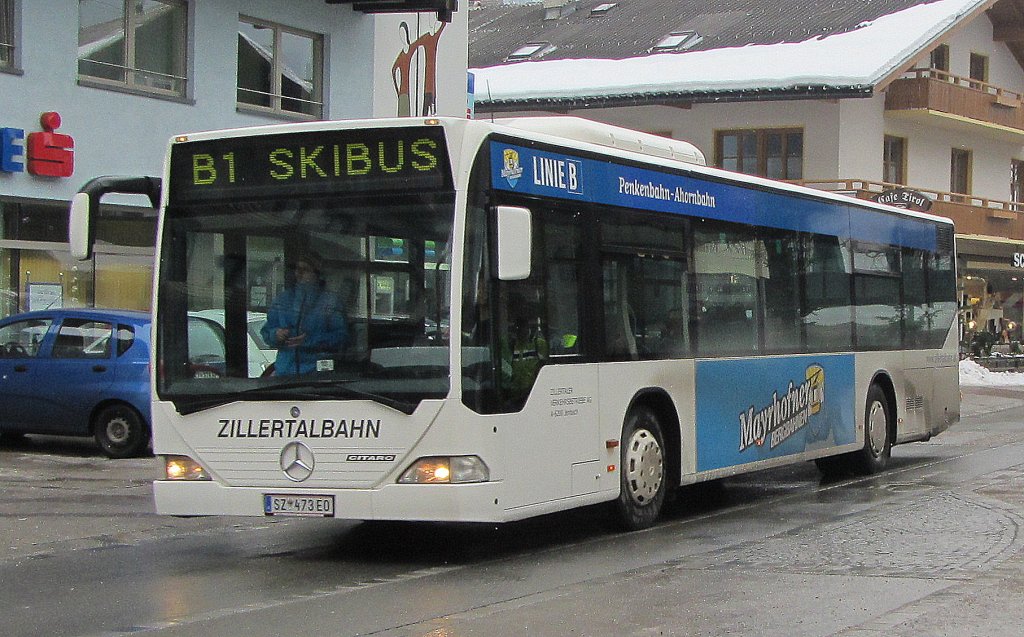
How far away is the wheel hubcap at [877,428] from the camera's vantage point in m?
16.4

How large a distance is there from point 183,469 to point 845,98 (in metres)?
31.3

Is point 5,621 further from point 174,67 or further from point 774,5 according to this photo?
point 774,5

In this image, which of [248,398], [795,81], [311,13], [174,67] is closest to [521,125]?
[248,398]

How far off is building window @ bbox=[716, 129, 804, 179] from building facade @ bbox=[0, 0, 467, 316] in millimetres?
17422

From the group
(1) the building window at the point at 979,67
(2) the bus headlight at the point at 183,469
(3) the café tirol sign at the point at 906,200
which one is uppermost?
(1) the building window at the point at 979,67

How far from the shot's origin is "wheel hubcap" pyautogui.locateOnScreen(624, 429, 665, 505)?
11.6 m

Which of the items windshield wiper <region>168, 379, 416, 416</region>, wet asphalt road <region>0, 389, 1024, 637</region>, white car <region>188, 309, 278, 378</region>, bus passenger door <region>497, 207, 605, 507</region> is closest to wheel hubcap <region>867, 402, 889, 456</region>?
wet asphalt road <region>0, 389, 1024, 637</region>

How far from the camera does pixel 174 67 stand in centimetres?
2189

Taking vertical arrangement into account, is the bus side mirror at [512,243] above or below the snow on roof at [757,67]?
below

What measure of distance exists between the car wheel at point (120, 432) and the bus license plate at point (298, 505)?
7454 millimetres

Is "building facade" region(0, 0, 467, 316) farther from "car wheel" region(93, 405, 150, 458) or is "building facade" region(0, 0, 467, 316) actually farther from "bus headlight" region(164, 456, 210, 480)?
"bus headlight" region(164, 456, 210, 480)

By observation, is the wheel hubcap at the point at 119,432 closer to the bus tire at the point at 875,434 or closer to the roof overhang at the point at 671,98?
the bus tire at the point at 875,434

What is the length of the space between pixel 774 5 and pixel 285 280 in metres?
39.0

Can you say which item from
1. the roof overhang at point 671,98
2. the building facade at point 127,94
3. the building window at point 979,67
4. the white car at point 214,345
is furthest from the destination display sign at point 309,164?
the building window at point 979,67
